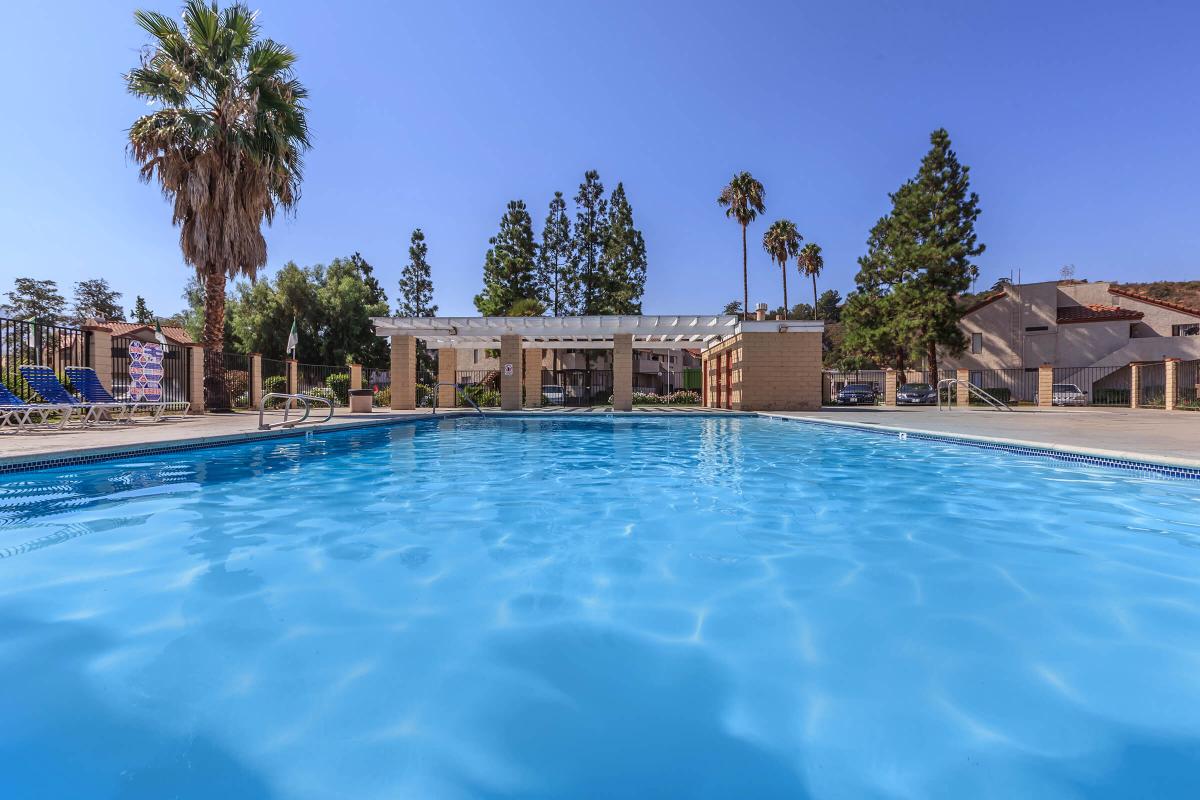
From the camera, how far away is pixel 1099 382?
31219 millimetres

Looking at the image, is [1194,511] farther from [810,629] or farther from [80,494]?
[80,494]

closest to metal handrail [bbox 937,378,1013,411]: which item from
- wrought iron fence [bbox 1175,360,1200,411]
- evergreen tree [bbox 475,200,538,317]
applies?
wrought iron fence [bbox 1175,360,1200,411]

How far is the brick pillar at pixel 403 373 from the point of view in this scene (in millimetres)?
22234

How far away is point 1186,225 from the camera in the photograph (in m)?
29.8

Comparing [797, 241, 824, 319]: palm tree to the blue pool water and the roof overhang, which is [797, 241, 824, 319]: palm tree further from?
the blue pool water

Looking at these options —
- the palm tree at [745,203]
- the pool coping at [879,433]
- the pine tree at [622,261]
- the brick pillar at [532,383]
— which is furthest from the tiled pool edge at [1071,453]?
the pine tree at [622,261]

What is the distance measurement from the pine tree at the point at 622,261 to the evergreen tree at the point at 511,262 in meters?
4.98

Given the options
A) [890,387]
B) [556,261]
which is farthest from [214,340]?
[890,387]

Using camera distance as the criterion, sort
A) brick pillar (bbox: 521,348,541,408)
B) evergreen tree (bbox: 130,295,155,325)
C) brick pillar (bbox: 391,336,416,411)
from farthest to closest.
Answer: evergreen tree (bbox: 130,295,155,325) < brick pillar (bbox: 521,348,541,408) < brick pillar (bbox: 391,336,416,411)

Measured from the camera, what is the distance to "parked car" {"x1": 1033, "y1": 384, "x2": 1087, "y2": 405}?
93.4 feet

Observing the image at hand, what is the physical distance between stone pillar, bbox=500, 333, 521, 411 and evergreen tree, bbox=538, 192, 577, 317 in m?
16.6

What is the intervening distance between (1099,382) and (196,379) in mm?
41955

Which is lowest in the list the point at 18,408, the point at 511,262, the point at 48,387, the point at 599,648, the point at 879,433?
the point at 599,648

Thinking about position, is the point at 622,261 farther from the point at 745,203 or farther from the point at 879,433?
the point at 879,433
